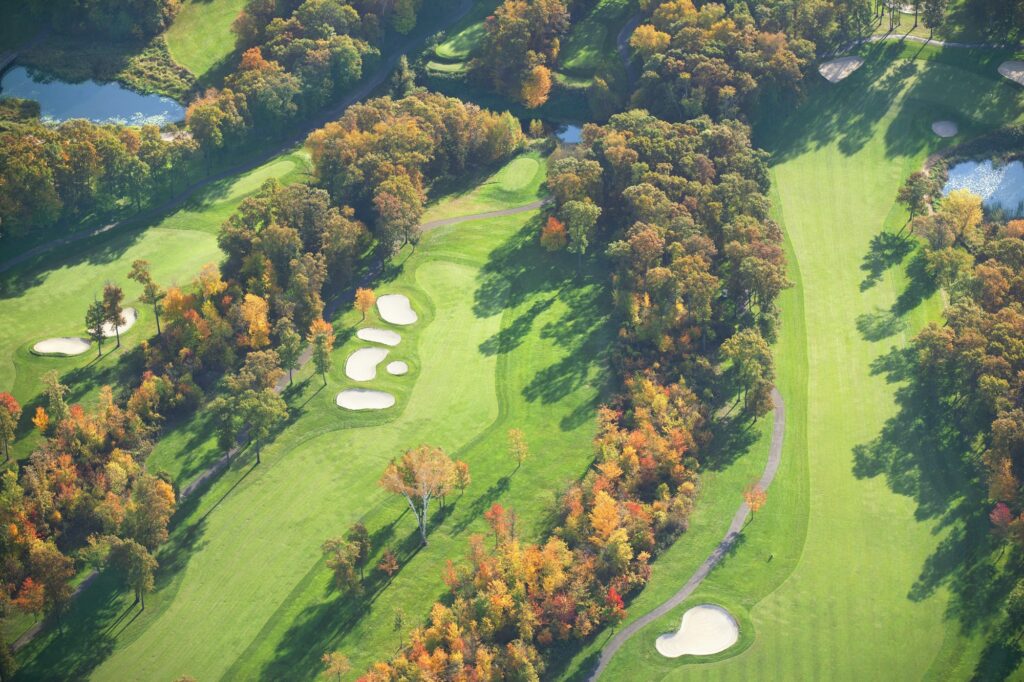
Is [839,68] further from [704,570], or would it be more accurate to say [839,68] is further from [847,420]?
[704,570]

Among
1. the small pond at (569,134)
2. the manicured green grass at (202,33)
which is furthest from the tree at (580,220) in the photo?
the manicured green grass at (202,33)

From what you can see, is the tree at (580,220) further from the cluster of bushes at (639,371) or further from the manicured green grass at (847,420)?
the manicured green grass at (847,420)

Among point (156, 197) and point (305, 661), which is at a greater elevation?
point (156, 197)

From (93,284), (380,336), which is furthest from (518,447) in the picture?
(93,284)

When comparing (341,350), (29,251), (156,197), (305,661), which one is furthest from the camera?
(156,197)

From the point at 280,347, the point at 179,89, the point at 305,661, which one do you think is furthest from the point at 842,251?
the point at 179,89

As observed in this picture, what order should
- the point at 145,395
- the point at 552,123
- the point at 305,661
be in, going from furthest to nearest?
1. the point at 552,123
2. the point at 145,395
3. the point at 305,661

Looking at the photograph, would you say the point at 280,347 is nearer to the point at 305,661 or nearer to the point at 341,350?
the point at 341,350
